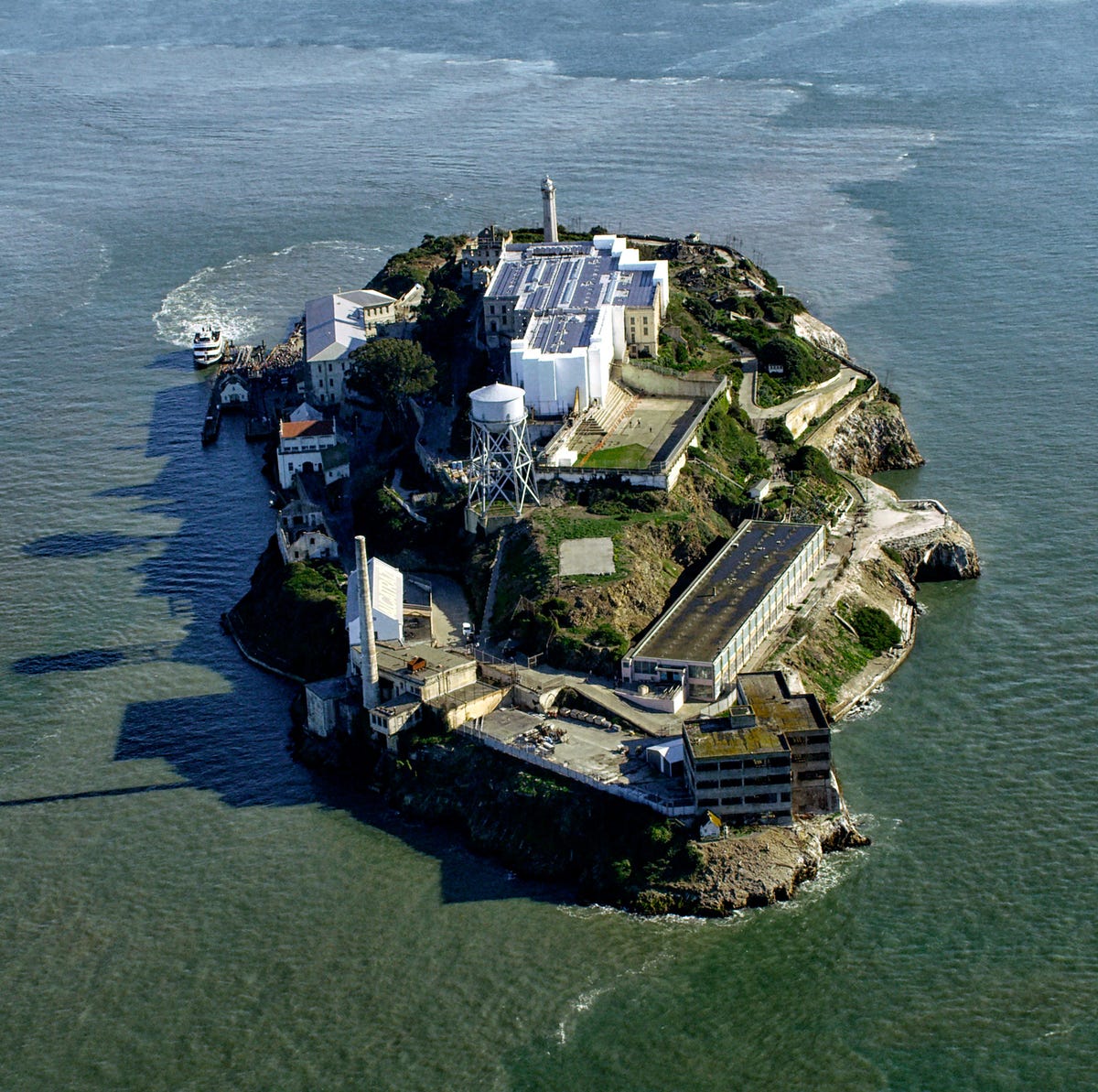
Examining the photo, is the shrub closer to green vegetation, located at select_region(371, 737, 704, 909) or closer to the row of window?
green vegetation, located at select_region(371, 737, 704, 909)

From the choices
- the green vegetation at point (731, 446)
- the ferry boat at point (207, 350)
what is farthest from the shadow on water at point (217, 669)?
the green vegetation at point (731, 446)

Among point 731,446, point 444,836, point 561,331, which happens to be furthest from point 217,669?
point 731,446

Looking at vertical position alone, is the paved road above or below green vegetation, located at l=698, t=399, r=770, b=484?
below

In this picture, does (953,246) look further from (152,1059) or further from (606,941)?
(152,1059)

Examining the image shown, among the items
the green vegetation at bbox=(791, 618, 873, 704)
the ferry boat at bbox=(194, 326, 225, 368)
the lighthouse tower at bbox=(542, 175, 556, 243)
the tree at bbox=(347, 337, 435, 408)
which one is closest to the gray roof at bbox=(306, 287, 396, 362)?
the tree at bbox=(347, 337, 435, 408)

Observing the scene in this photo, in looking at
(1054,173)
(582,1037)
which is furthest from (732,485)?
(1054,173)

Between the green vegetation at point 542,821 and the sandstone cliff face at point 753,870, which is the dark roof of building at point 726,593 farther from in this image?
the sandstone cliff face at point 753,870
